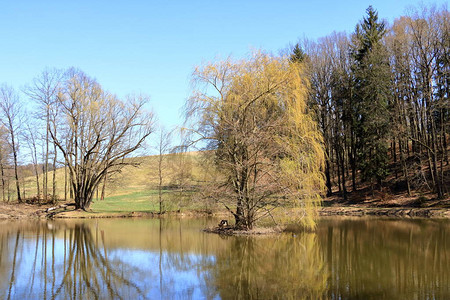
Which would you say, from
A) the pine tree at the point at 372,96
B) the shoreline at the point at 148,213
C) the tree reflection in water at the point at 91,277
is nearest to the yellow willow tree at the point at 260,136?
the tree reflection in water at the point at 91,277

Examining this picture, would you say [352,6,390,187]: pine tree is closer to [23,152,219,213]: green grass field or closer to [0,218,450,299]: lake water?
[0,218,450,299]: lake water

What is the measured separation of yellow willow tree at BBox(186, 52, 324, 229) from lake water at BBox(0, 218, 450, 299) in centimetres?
209

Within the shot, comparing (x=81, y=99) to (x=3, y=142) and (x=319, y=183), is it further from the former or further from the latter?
(x=319, y=183)

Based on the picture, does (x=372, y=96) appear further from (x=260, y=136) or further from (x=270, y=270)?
(x=270, y=270)

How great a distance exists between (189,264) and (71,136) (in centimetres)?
2517

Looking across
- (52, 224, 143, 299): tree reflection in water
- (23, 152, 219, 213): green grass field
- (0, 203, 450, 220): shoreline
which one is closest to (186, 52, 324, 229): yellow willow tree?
(23, 152, 219, 213): green grass field

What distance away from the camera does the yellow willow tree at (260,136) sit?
19.3 metres

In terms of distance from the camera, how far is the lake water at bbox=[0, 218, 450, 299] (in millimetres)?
9273

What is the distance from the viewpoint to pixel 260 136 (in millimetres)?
19359

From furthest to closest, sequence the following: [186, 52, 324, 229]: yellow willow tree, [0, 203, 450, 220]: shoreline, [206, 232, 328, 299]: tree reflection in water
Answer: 1. [0, 203, 450, 220]: shoreline
2. [186, 52, 324, 229]: yellow willow tree
3. [206, 232, 328, 299]: tree reflection in water

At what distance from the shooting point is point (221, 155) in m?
20.4

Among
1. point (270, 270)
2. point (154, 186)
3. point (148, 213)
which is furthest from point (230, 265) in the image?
point (154, 186)

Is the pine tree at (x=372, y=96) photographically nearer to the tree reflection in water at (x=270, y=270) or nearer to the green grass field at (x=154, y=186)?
the green grass field at (x=154, y=186)

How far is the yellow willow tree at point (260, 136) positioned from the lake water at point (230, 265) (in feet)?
6.87
